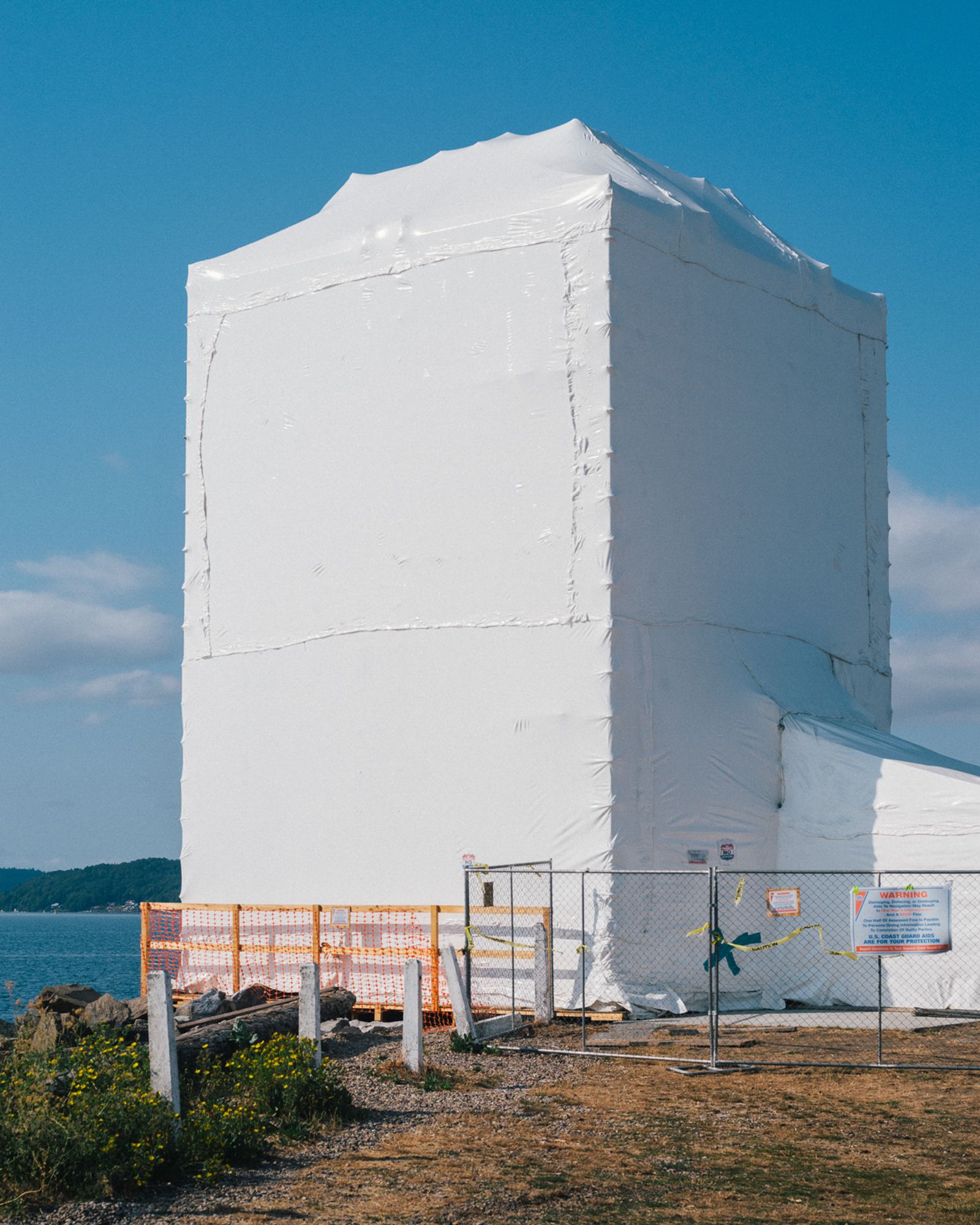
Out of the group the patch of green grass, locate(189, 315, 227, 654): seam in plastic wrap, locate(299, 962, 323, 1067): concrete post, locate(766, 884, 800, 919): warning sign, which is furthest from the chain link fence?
locate(189, 315, 227, 654): seam in plastic wrap

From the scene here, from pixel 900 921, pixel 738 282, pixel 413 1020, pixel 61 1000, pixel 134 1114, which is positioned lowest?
A: pixel 61 1000

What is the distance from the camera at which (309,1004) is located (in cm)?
1575

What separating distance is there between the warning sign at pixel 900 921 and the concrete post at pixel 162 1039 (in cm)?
826

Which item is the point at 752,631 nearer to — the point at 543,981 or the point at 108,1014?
the point at 543,981

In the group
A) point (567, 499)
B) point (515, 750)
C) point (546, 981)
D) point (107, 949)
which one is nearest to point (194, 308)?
point (567, 499)

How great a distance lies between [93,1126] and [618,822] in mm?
11964

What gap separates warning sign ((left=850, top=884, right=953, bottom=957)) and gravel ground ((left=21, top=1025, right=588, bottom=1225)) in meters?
3.65

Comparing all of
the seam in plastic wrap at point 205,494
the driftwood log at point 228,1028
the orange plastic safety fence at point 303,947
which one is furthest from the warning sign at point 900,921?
the seam in plastic wrap at point 205,494

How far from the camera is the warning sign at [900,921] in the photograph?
55.7 ft

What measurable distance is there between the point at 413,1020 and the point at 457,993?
1735mm

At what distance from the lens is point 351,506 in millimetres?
25438

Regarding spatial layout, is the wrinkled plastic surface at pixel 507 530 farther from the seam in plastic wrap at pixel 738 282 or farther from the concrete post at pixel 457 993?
the concrete post at pixel 457 993

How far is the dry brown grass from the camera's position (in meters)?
10.8

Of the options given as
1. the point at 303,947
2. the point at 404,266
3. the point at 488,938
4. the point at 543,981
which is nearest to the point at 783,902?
the point at 543,981
